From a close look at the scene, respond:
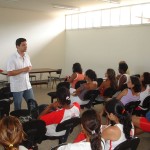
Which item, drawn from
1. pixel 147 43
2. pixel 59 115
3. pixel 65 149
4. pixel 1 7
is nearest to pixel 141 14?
pixel 147 43

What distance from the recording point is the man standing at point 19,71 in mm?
3887

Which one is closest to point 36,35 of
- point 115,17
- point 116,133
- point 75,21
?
point 75,21

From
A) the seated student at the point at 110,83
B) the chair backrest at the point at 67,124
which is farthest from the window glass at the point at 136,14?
the chair backrest at the point at 67,124

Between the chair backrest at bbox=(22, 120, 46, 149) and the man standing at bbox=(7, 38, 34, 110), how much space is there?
1.45 metres

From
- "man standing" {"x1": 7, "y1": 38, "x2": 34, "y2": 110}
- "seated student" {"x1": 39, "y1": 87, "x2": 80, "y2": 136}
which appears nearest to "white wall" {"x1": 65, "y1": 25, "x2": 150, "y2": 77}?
"man standing" {"x1": 7, "y1": 38, "x2": 34, "y2": 110}

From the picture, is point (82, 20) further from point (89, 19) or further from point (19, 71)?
point (19, 71)

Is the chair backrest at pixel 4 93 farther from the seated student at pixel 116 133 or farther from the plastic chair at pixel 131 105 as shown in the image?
the seated student at pixel 116 133

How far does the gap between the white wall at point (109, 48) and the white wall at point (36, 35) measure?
511 millimetres

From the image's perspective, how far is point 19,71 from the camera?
3.87 m

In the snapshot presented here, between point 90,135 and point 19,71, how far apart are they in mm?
2256

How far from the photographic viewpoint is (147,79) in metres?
4.57

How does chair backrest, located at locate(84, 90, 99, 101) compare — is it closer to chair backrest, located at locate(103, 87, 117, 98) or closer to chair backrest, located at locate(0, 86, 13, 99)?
chair backrest, located at locate(103, 87, 117, 98)

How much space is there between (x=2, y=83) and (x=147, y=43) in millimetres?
5276

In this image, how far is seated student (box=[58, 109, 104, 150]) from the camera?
182 cm
